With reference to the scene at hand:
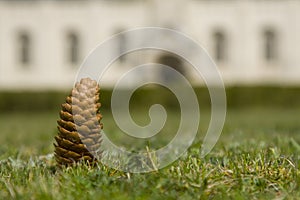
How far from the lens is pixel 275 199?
9.20 ft

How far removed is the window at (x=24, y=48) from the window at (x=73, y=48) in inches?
96.7

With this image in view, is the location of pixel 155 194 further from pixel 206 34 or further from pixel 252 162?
pixel 206 34

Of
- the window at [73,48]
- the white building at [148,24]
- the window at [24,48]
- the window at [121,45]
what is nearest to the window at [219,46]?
the white building at [148,24]

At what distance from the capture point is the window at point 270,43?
1313 inches

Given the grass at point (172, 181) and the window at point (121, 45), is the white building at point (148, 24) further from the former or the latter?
the grass at point (172, 181)

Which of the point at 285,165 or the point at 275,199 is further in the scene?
the point at 285,165

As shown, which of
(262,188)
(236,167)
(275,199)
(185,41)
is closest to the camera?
(275,199)

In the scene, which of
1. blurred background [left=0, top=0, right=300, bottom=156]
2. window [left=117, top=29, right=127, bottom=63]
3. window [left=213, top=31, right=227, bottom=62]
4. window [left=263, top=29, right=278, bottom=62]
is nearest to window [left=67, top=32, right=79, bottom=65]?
blurred background [left=0, top=0, right=300, bottom=156]

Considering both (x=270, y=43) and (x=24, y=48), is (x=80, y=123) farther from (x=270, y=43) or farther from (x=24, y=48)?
(x=24, y=48)

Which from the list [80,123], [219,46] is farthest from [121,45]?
[80,123]

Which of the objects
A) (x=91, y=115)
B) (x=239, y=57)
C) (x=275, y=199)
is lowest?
(x=275, y=199)

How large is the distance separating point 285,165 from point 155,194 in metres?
1.07

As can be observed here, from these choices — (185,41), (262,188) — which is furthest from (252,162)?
(185,41)

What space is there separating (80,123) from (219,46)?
30.5 metres
